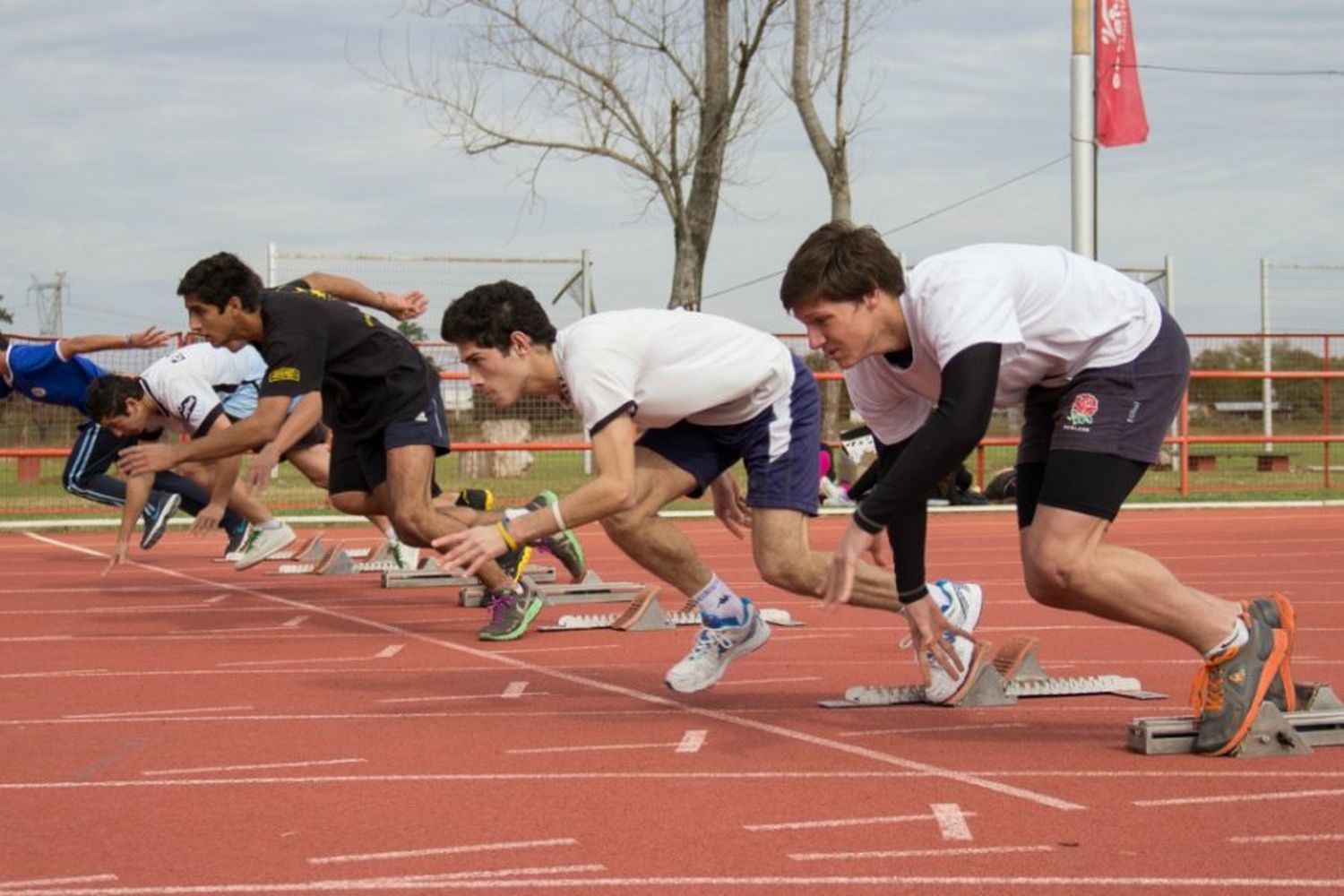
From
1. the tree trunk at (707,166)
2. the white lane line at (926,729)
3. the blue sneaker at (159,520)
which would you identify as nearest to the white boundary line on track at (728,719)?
the white lane line at (926,729)

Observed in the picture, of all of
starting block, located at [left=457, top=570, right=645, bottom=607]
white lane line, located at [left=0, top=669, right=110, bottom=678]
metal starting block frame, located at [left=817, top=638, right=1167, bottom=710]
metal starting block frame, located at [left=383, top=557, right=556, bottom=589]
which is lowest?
metal starting block frame, located at [left=383, top=557, right=556, bottom=589]

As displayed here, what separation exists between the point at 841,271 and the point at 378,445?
193 inches

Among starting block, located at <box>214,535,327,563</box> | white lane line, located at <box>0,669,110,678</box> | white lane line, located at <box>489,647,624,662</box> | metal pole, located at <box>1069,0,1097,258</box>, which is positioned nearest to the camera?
white lane line, located at <box>0,669,110,678</box>

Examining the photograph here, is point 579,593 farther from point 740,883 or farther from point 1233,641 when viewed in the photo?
point 740,883

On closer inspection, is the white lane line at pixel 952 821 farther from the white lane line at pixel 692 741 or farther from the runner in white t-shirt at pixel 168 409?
the runner in white t-shirt at pixel 168 409

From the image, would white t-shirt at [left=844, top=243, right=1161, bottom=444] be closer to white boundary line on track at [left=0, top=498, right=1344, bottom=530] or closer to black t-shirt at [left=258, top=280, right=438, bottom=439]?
black t-shirt at [left=258, top=280, right=438, bottom=439]

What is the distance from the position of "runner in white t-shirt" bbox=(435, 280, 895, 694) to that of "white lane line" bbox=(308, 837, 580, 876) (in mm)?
1637

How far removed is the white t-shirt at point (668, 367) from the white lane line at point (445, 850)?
5.88 feet

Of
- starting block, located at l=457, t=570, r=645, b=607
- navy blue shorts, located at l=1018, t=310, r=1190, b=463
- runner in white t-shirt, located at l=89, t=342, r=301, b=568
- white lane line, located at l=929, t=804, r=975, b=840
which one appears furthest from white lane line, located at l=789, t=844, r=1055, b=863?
runner in white t-shirt, located at l=89, t=342, r=301, b=568

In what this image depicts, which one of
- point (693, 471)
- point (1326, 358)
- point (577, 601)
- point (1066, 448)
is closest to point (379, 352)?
point (577, 601)

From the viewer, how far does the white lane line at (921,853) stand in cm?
400

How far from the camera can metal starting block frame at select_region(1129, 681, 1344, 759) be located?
5086mm

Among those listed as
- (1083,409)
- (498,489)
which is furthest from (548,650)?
(498,489)

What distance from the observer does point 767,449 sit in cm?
662
